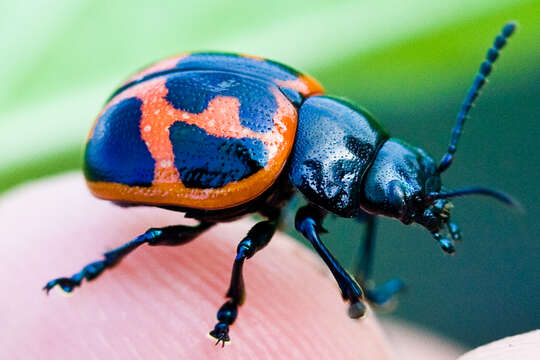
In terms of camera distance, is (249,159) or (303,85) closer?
(249,159)

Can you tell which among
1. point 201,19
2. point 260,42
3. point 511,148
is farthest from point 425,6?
point 511,148

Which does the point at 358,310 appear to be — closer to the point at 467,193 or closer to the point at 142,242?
the point at 467,193

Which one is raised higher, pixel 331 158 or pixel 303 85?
pixel 303 85

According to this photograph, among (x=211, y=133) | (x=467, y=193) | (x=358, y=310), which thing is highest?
(x=211, y=133)

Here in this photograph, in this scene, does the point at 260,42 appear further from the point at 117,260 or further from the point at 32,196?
the point at 117,260

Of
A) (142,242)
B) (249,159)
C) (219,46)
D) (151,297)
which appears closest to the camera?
(249,159)

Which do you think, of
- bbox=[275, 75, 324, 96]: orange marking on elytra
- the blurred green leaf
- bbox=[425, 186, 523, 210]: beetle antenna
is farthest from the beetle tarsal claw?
the blurred green leaf

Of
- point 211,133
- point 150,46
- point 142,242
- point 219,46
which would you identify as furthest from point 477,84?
point 150,46
